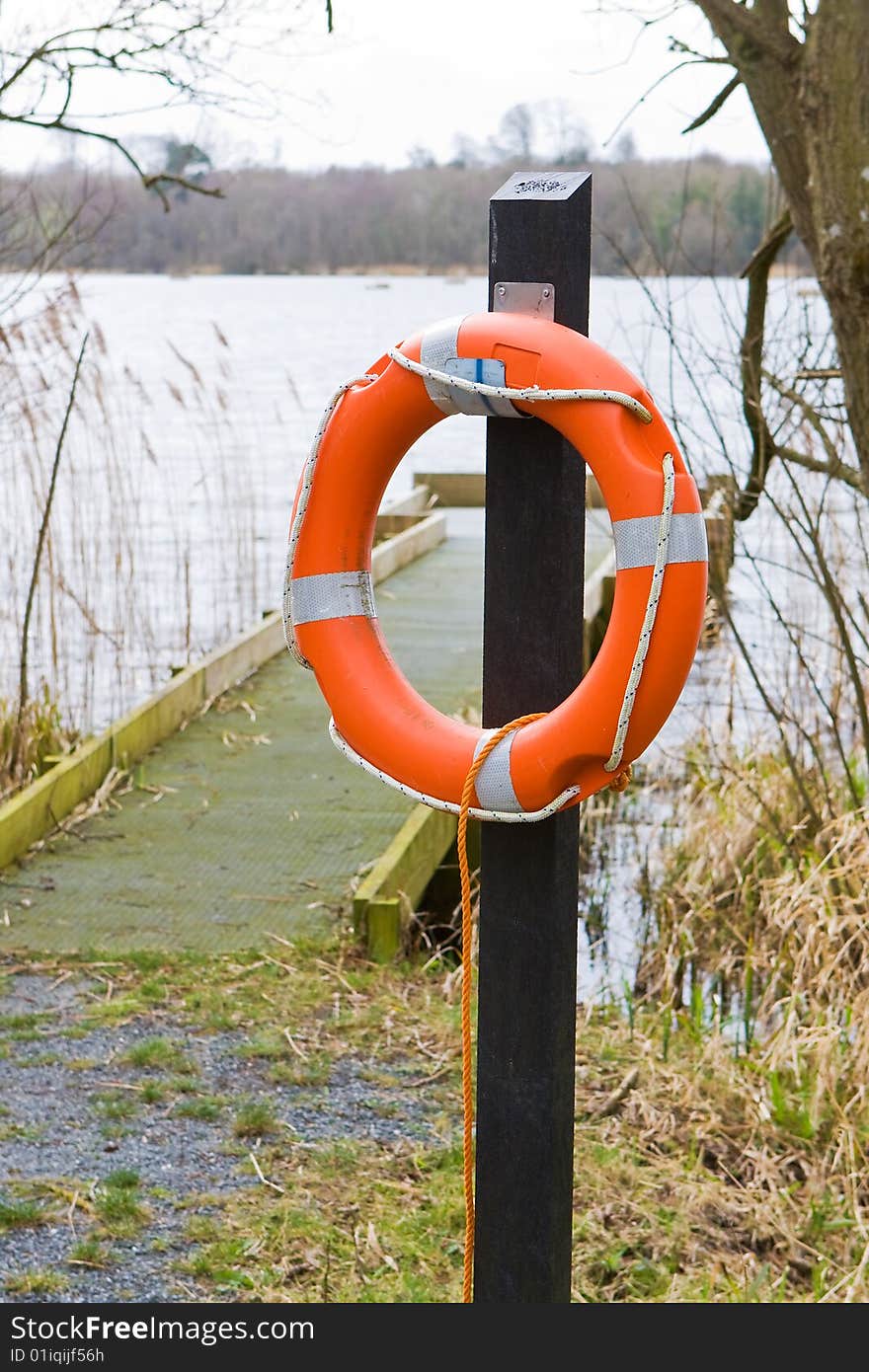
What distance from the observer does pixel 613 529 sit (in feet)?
6.47

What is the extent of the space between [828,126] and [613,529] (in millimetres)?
1719

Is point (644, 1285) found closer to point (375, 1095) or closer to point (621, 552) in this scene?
point (375, 1095)

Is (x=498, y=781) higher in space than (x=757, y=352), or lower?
lower

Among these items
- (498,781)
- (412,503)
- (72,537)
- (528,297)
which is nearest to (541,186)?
(528,297)

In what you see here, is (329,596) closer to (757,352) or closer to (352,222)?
(757,352)

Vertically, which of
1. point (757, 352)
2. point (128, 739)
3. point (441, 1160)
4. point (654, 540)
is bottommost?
point (441, 1160)

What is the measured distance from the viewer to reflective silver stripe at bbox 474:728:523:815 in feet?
6.36

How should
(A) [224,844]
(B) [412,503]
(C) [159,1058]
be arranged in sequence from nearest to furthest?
(C) [159,1058] < (A) [224,844] < (B) [412,503]

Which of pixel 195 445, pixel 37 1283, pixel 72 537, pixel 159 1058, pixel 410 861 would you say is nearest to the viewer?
pixel 37 1283

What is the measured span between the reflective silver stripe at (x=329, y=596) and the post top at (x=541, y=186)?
523mm

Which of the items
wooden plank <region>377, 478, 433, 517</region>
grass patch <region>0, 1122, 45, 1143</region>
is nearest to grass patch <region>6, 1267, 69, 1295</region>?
grass patch <region>0, 1122, 45, 1143</region>

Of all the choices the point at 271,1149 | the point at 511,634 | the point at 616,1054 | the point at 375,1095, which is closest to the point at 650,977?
the point at 616,1054

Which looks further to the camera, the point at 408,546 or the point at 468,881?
the point at 408,546

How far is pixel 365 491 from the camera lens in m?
2.11
